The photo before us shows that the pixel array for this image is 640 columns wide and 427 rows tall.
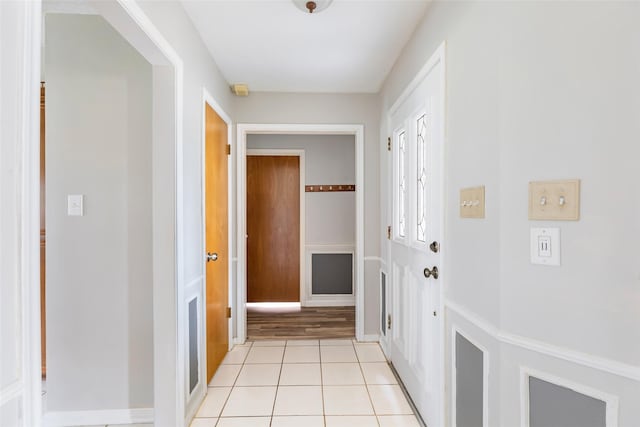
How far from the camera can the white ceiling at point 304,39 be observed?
1981mm

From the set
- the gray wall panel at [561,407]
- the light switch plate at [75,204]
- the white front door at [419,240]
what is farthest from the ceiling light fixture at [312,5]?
the gray wall panel at [561,407]

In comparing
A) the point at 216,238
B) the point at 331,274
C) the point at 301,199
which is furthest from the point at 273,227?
the point at 216,238

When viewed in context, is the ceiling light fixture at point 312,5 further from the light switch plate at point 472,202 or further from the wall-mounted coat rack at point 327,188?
the wall-mounted coat rack at point 327,188

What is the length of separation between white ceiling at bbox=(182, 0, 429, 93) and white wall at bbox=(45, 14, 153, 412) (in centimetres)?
60

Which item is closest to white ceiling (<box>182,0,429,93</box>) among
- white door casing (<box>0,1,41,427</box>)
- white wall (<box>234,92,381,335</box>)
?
white wall (<box>234,92,381,335</box>)

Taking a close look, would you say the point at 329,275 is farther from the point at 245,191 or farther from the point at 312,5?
the point at 312,5

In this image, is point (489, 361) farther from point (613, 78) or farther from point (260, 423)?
point (260, 423)

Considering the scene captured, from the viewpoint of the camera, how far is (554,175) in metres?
1.06

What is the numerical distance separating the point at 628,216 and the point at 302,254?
3.86 metres

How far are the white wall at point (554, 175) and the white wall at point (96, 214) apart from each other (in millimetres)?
1764

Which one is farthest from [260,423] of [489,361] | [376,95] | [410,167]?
[376,95]

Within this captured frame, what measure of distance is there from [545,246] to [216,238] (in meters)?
2.22

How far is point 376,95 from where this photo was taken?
11.1ft

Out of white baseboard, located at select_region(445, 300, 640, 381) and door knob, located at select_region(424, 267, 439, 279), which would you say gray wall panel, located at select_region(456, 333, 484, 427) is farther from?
door knob, located at select_region(424, 267, 439, 279)
